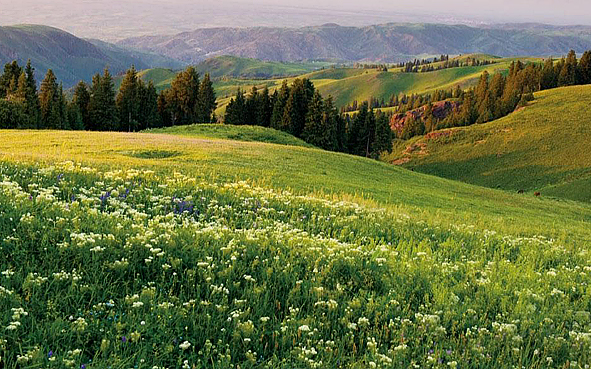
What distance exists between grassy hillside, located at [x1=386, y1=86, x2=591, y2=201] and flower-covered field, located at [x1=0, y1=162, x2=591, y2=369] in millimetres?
72474

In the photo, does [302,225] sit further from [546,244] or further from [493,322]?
[546,244]

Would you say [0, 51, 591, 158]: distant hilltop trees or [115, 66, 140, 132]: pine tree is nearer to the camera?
[0, 51, 591, 158]: distant hilltop trees

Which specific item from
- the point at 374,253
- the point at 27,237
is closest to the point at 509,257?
the point at 374,253

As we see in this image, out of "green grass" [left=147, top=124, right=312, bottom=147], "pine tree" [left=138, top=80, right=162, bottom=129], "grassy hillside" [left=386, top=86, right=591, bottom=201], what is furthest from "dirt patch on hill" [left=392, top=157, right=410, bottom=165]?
"pine tree" [left=138, top=80, right=162, bottom=129]

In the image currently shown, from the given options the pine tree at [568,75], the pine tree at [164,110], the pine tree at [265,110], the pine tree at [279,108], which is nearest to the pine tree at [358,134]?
the pine tree at [279,108]

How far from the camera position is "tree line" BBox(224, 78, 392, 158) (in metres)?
85.8

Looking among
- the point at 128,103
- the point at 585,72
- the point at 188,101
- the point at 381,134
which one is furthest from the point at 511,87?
the point at 128,103

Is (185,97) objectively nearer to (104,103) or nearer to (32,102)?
(104,103)

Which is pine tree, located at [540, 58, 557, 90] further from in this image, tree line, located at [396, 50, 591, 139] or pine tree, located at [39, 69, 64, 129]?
pine tree, located at [39, 69, 64, 129]

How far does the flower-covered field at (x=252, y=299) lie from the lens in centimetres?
502

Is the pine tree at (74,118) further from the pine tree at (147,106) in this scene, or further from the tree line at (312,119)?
the tree line at (312,119)

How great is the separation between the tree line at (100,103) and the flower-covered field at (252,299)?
250 feet

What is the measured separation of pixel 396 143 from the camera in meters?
147

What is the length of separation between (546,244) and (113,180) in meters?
12.8
